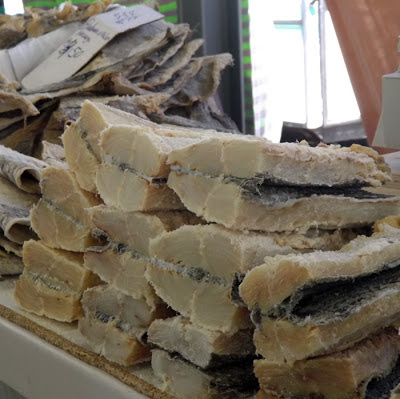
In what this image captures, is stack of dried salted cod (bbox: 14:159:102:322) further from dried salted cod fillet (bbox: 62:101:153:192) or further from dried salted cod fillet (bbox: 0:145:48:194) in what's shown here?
dried salted cod fillet (bbox: 0:145:48:194)

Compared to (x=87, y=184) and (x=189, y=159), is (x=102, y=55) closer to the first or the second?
(x=87, y=184)

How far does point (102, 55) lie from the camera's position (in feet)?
9.22

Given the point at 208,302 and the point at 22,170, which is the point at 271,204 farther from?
the point at 22,170

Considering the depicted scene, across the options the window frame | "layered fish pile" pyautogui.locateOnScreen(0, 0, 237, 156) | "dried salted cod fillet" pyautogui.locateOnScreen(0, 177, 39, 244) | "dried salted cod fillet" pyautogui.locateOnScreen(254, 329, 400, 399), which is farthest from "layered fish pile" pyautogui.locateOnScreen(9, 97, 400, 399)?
the window frame

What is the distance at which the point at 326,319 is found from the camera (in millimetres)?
1105

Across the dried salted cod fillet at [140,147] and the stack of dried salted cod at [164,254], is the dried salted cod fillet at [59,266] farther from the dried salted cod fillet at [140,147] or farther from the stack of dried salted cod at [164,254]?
the dried salted cod fillet at [140,147]

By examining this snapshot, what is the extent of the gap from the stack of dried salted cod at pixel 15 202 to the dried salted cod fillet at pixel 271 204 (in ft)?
2.63

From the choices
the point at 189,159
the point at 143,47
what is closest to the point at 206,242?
the point at 189,159

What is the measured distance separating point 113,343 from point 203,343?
0.29 metres

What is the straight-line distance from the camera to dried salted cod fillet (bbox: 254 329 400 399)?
44.8 inches

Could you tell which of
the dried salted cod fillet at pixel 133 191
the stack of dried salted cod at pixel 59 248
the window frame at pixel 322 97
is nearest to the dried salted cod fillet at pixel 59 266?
the stack of dried salted cod at pixel 59 248

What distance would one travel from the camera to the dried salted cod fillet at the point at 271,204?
48.4 inches

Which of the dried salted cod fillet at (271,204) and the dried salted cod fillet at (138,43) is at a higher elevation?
the dried salted cod fillet at (271,204)

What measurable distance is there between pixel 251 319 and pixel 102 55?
1829 millimetres
